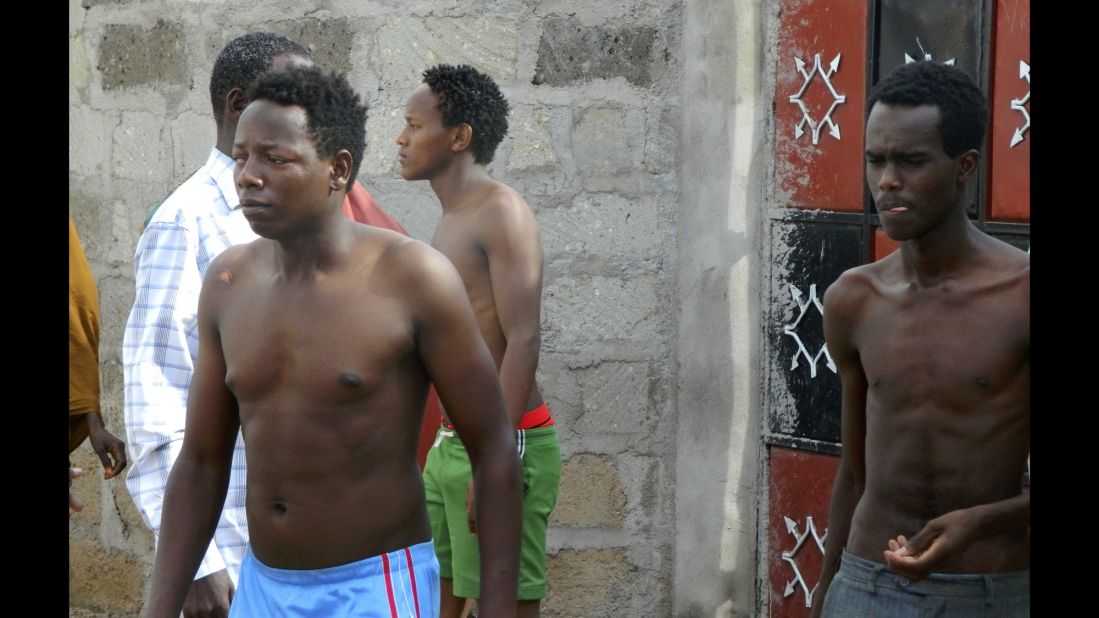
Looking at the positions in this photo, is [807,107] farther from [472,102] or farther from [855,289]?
[855,289]

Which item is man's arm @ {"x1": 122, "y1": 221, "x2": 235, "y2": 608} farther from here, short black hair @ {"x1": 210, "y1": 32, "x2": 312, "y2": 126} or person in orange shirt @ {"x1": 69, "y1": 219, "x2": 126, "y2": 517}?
person in orange shirt @ {"x1": 69, "y1": 219, "x2": 126, "y2": 517}

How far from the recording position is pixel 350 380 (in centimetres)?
276

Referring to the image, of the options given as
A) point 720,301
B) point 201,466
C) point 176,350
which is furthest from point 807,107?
point 201,466

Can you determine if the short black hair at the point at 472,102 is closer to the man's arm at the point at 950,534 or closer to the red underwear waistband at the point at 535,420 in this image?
the red underwear waistband at the point at 535,420

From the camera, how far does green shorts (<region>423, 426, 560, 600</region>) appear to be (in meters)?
4.42

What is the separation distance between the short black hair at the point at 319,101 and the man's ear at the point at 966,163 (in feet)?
4.11

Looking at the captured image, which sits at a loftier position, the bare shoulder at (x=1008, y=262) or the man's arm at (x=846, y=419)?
the bare shoulder at (x=1008, y=262)

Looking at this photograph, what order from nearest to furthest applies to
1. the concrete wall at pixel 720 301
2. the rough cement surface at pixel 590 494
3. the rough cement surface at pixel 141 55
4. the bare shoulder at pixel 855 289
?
the bare shoulder at pixel 855 289 → the concrete wall at pixel 720 301 → the rough cement surface at pixel 590 494 → the rough cement surface at pixel 141 55

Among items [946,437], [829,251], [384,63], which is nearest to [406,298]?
[946,437]

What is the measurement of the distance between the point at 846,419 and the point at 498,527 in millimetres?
899

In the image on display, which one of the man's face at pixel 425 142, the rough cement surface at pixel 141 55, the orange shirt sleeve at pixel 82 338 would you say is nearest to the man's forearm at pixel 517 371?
the man's face at pixel 425 142

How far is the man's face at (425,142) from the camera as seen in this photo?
15.3 feet
